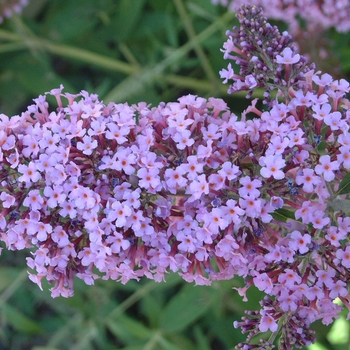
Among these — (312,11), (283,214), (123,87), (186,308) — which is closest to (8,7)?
(123,87)

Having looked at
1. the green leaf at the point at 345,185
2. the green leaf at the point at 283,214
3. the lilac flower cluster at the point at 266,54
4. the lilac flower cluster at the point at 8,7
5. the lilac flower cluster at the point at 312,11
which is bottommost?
the green leaf at the point at 283,214

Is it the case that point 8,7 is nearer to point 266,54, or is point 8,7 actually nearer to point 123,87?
point 123,87

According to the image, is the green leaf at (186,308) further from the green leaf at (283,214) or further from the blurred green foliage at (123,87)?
the green leaf at (283,214)

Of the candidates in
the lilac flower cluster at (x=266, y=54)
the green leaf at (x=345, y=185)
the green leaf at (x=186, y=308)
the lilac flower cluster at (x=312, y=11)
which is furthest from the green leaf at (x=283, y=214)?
the lilac flower cluster at (x=312, y=11)

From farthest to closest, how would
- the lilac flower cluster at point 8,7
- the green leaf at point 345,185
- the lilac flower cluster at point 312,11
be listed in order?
the lilac flower cluster at point 8,7, the lilac flower cluster at point 312,11, the green leaf at point 345,185

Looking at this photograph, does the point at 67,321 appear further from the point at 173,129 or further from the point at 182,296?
the point at 173,129

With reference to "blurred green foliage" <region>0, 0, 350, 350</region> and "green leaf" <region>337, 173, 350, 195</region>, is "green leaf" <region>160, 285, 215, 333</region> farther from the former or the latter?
"green leaf" <region>337, 173, 350, 195</region>
